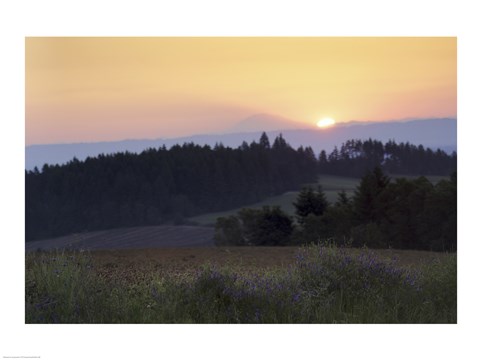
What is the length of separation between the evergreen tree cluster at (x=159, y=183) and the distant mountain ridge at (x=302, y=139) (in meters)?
0.15

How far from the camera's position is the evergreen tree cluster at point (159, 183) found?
8.23 meters

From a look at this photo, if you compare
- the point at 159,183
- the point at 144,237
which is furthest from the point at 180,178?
the point at 144,237

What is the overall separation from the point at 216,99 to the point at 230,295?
10.1ft

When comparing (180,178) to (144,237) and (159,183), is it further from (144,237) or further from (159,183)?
(144,237)

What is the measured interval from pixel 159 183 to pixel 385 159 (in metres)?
3.23

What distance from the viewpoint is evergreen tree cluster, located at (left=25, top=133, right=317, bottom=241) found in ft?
27.0
